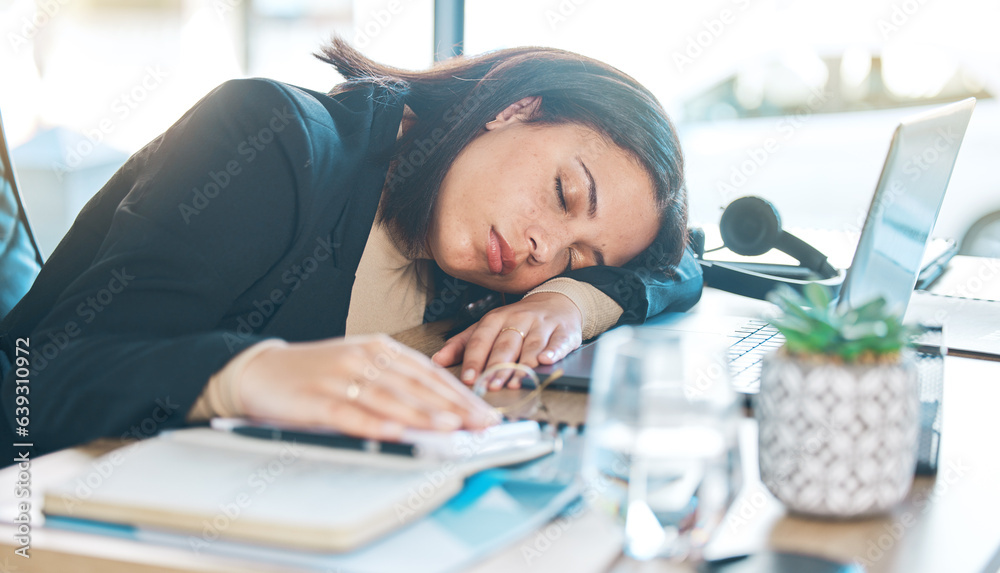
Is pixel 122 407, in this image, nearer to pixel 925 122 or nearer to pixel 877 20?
pixel 925 122

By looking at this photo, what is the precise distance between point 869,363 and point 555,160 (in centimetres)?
66

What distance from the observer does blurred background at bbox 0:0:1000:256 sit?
373 cm

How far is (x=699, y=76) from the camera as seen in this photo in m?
4.76

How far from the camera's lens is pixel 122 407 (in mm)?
631

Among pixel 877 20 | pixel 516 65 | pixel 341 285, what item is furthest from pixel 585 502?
pixel 877 20

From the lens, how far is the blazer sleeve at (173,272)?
2.10 ft

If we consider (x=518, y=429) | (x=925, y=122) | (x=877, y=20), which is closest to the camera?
(x=518, y=429)

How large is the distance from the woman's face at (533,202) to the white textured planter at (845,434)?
0.61 metres
